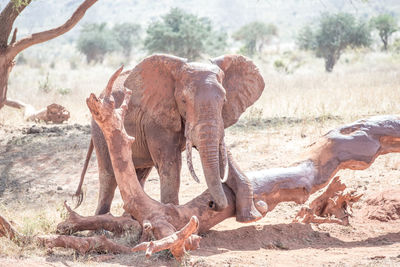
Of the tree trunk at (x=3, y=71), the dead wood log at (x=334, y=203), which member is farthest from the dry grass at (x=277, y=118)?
the tree trunk at (x=3, y=71)

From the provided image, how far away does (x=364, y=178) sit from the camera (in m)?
7.91

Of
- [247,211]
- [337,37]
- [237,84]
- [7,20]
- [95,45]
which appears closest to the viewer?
[247,211]

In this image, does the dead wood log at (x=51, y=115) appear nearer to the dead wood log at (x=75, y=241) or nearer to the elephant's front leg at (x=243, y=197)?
the elephant's front leg at (x=243, y=197)

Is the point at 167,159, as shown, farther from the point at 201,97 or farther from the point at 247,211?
the point at 247,211

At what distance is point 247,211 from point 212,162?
691mm

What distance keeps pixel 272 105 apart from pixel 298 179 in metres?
6.60

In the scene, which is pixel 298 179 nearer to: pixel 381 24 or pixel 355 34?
pixel 355 34

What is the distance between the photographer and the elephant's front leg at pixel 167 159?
5793mm

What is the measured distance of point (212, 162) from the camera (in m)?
5.23

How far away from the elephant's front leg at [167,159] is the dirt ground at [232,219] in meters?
0.58

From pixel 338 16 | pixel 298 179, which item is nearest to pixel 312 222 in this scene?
pixel 298 179

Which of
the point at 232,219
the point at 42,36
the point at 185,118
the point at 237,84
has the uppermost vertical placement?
the point at 42,36

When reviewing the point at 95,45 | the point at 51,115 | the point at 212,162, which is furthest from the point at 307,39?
the point at 212,162

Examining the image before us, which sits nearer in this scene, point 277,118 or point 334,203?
point 334,203
